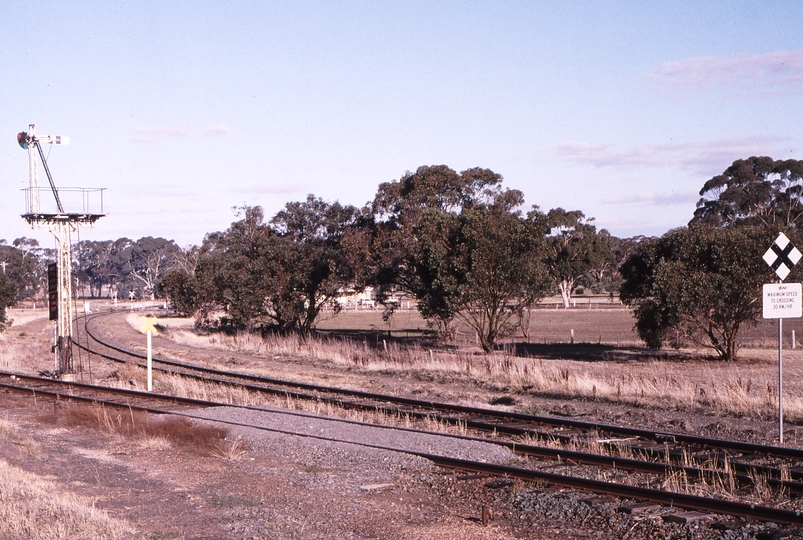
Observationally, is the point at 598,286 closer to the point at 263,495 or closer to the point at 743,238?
the point at 743,238

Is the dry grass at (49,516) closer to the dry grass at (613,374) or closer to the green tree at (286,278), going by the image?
the dry grass at (613,374)

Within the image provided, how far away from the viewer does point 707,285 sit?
3102 cm

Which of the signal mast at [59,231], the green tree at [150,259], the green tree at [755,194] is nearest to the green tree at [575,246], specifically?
the green tree at [755,194]

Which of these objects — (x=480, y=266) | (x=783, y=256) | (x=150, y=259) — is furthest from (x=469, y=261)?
(x=150, y=259)

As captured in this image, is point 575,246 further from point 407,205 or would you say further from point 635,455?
point 635,455

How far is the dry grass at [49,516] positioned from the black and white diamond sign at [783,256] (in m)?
11.8

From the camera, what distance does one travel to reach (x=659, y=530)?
26.1ft

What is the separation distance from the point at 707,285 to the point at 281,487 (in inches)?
979

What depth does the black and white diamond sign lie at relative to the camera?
14.3m

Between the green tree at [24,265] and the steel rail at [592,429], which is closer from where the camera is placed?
the steel rail at [592,429]

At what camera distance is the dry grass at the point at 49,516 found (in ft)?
25.5

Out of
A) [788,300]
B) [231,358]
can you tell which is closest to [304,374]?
[231,358]

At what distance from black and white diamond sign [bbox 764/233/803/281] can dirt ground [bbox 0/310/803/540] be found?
299cm

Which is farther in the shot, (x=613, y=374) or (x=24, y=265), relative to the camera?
(x=24, y=265)
